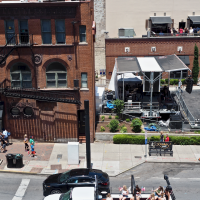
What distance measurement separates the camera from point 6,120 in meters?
24.1

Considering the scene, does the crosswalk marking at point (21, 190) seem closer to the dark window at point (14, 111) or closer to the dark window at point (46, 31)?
the dark window at point (14, 111)

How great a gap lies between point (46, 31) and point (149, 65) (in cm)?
1018

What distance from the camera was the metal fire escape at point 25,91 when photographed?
72.6ft

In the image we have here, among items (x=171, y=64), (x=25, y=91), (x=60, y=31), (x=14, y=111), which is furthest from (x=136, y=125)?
(x=14, y=111)

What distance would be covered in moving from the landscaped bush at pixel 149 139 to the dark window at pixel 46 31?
9061 mm

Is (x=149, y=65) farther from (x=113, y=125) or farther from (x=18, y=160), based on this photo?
(x=18, y=160)

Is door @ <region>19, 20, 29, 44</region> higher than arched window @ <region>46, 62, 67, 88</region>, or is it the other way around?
door @ <region>19, 20, 29, 44</region>

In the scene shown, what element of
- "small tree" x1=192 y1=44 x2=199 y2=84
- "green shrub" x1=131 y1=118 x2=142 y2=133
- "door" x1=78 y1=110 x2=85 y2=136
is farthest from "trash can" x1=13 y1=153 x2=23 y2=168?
"small tree" x1=192 y1=44 x2=199 y2=84

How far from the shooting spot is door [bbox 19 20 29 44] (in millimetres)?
22000

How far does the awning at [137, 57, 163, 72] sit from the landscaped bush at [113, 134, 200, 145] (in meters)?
6.12

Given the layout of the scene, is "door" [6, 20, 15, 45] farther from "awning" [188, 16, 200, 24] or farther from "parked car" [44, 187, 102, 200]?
"awning" [188, 16, 200, 24]

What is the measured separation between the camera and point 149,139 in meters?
23.4

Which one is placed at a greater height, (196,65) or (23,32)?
(23,32)

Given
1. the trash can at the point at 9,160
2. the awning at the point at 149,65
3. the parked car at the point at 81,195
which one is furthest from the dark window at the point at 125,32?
the parked car at the point at 81,195
